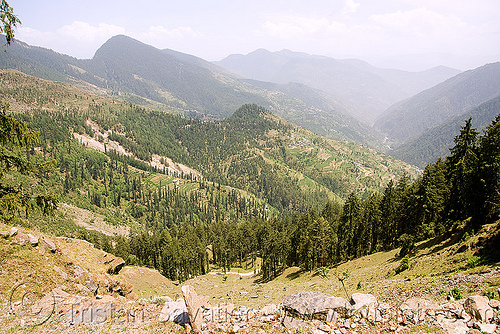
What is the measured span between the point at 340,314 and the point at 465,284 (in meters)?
10.6

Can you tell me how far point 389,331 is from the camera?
14.2 m

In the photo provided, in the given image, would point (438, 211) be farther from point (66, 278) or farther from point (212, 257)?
point (212, 257)

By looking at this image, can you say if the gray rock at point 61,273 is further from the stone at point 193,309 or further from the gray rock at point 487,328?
the gray rock at point 487,328

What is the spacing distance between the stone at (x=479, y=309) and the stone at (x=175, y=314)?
16367 mm

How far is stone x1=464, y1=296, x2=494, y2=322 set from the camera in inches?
502

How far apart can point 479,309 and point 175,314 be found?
57.9 ft

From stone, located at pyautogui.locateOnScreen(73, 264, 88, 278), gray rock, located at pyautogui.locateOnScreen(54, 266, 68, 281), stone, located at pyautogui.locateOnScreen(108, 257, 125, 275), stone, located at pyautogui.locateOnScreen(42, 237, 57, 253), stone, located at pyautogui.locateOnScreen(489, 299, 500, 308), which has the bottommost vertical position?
stone, located at pyautogui.locateOnScreen(108, 257, 125, 275)

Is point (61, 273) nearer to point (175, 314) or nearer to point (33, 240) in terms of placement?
point (33, 240)

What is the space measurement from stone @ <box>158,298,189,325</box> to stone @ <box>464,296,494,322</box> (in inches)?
644

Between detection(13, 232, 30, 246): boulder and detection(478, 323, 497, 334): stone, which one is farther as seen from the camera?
detection(13, 232, 30, 246): boulder

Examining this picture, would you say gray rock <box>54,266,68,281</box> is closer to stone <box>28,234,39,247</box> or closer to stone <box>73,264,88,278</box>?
stone <box>73,264,88,278</box>

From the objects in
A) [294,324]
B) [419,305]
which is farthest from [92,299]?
[419,305]

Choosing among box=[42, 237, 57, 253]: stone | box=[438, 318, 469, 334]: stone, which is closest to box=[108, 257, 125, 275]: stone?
box=[42, 237, 57, 253]: stone

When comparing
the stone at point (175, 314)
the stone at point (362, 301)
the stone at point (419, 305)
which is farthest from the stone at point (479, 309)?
the stone at point (175, 314)
